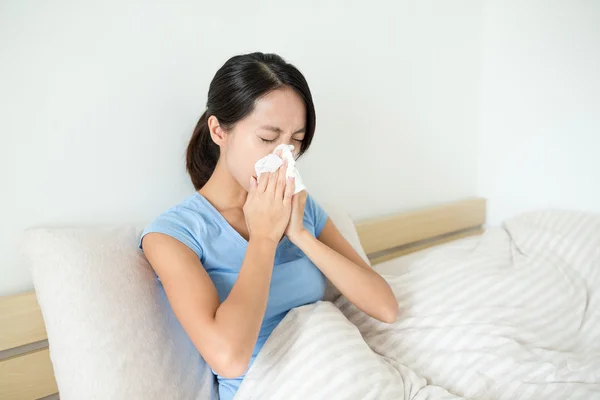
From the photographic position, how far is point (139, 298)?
1.03 metres

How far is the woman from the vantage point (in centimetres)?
92

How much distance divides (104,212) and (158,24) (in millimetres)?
528

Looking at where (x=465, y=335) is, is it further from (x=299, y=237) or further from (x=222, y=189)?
(x=222, y=189)


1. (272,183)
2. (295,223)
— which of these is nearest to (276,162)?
(272,183)

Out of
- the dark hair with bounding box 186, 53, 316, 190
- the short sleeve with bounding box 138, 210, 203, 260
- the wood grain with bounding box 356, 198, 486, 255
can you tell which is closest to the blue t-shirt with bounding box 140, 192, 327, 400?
the short sleeve with bounding box 138, 210, 203, 260

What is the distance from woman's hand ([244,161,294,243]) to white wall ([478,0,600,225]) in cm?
134

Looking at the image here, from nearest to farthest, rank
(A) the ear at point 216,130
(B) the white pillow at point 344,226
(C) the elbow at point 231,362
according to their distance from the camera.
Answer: (C) the elbow at point 231,362
(A) the ear at point 216,130
(B) the white pillow at point 344,226

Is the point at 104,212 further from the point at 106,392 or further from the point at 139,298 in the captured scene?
the point at 106,392

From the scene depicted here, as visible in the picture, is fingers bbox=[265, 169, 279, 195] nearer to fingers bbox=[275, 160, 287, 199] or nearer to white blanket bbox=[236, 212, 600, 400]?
fingers bbox=[275, 160, 287, 199]

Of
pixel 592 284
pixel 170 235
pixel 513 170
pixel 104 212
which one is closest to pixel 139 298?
pixel 170 235

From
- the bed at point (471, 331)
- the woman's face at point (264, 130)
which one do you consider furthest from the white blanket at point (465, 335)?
the woman's face at point (264, 130)

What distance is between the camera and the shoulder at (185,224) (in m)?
1.03

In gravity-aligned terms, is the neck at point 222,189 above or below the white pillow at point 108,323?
above

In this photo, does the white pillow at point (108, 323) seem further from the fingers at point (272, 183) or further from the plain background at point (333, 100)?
the fingers at point (272, 183)
